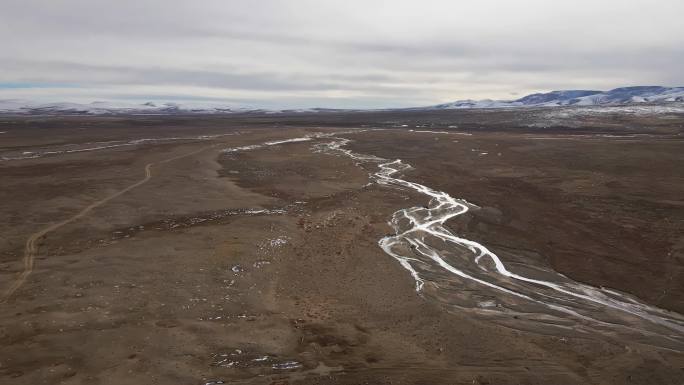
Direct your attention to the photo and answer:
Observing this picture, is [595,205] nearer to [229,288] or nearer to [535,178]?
[535,178]

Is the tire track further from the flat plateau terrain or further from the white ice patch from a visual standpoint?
the white ice patch

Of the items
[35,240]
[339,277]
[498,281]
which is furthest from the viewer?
[35,240]

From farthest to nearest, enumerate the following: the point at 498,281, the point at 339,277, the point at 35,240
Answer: the point at 35,240 → the point at 498,281 → the point at 339,277

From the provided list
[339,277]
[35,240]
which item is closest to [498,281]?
[339,277]

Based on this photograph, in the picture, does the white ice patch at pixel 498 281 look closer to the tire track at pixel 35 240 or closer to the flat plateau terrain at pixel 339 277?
the flat plateau terrain at pixel 339 277

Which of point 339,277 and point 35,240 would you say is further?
point 35,240

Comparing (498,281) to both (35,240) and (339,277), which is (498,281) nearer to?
(339,277)

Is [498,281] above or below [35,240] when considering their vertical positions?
below

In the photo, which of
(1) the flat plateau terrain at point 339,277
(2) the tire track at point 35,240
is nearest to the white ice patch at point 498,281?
(1) the flat plateau terrain at point 339,277

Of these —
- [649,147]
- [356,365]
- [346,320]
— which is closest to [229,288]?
[346,320]
